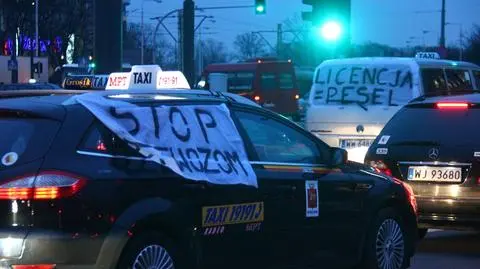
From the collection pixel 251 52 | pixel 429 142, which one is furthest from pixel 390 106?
pixel 251 52

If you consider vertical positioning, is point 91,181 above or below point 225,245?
above

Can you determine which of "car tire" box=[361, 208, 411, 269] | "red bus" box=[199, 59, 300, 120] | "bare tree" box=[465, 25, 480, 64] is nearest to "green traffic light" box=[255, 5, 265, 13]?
"red bus" box=[199, 59, 300, 120]

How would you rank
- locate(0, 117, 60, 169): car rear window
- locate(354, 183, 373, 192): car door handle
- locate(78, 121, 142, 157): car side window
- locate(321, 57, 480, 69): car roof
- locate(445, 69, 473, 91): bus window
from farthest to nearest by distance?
locate(445, 69, 473, 91): bus window
locate(321, 57, 480, 69): car roof
locate(354, 183, 373, 192): car door handle
locate(78, 121, 142, 157): car side window
locate(0, 117, 60, 169): car rear window

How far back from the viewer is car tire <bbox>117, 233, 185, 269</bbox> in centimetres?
559

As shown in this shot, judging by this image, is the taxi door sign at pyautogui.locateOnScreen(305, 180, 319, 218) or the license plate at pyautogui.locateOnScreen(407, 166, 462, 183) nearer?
the taxi door sign at pyautogui.locateOnScreen(305, 180, 319, 218)

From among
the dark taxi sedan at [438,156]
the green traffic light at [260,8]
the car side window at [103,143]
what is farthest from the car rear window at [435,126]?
the green traffic light at [260,8]

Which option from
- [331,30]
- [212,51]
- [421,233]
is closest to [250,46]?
[212,51]

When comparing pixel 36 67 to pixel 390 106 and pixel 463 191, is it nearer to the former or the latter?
pixel 390 106

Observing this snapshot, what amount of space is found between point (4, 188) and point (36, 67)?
47685 mm

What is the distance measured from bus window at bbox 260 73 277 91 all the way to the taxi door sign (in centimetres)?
2465

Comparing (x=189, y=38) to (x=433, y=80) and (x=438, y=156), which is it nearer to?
(x=433, y=80)

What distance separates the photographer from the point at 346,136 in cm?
1452

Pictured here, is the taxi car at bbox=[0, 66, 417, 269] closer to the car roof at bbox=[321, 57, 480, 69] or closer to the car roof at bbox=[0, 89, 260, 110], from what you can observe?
the car roof at bbox=[0, 89, 260, 110]

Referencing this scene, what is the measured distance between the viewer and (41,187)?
17.3 ft
